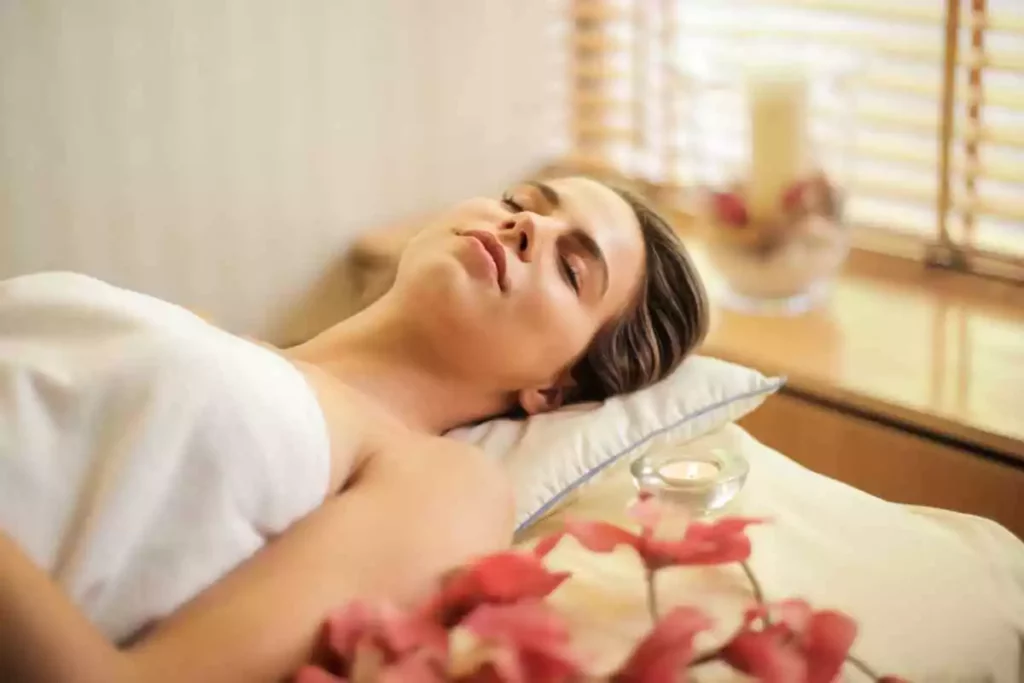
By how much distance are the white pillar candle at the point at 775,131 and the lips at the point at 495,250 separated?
0.54m

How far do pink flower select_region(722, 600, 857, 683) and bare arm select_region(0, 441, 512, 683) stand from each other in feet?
0.81

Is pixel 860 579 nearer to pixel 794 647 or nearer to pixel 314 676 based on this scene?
pixel 794 647

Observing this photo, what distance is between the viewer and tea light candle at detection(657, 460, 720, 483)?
110cm

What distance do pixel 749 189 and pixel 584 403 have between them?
48 centimetres

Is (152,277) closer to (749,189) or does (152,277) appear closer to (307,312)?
(307,312)

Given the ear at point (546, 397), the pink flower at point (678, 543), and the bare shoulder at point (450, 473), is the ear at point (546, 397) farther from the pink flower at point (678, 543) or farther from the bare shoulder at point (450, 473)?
A: the pink flower at point (678, 543)

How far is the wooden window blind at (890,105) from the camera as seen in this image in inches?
61.7

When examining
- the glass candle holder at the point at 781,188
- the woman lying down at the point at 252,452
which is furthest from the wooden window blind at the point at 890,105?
the woman lying down at the point at 252,452

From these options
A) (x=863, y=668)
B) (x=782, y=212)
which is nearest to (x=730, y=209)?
(x=782, y=212)

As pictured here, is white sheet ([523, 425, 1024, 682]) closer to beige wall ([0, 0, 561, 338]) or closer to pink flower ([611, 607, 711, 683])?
pink flower ([611, 607, 711, 683])

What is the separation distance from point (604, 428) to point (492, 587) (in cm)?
37

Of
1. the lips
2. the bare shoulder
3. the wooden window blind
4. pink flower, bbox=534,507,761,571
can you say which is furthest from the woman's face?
the wooden window blind

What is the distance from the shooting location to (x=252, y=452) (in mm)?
898

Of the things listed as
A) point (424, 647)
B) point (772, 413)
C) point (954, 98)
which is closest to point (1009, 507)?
point (772, 413)
